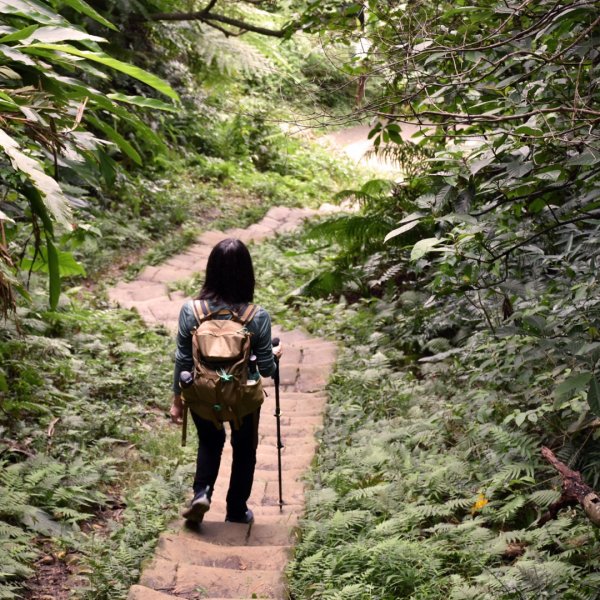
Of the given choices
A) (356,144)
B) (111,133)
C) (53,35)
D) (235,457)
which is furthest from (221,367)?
(356,144)

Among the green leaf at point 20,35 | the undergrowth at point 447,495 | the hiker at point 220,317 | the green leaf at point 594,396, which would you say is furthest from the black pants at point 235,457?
the green leaf at point 20,35

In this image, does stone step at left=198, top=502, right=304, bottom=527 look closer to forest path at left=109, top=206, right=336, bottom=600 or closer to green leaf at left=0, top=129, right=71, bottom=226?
forest path at left=109, top=206, right=336, bottom=600

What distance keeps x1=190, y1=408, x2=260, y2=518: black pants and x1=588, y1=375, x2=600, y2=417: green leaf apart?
5.68ft

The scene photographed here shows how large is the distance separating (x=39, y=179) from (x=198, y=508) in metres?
1.91

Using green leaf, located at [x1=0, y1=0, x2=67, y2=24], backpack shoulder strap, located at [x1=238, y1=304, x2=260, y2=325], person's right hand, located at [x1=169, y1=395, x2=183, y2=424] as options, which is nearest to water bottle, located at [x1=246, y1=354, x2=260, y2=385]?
backpack shoulder strap, located at [x1=238, y1=304, x2=260, y2=325]

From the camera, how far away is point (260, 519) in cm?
424

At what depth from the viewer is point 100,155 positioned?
12.6ft

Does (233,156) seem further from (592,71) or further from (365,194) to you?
(592,71)

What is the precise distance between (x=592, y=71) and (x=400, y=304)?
4271 millimetres

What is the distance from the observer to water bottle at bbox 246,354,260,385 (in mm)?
3807

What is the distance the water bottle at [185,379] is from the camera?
3712 mm

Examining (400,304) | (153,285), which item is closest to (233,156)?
(153,285)

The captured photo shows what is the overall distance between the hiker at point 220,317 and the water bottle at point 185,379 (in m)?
0.11

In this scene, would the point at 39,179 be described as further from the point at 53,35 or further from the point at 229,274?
the point at 229,274
